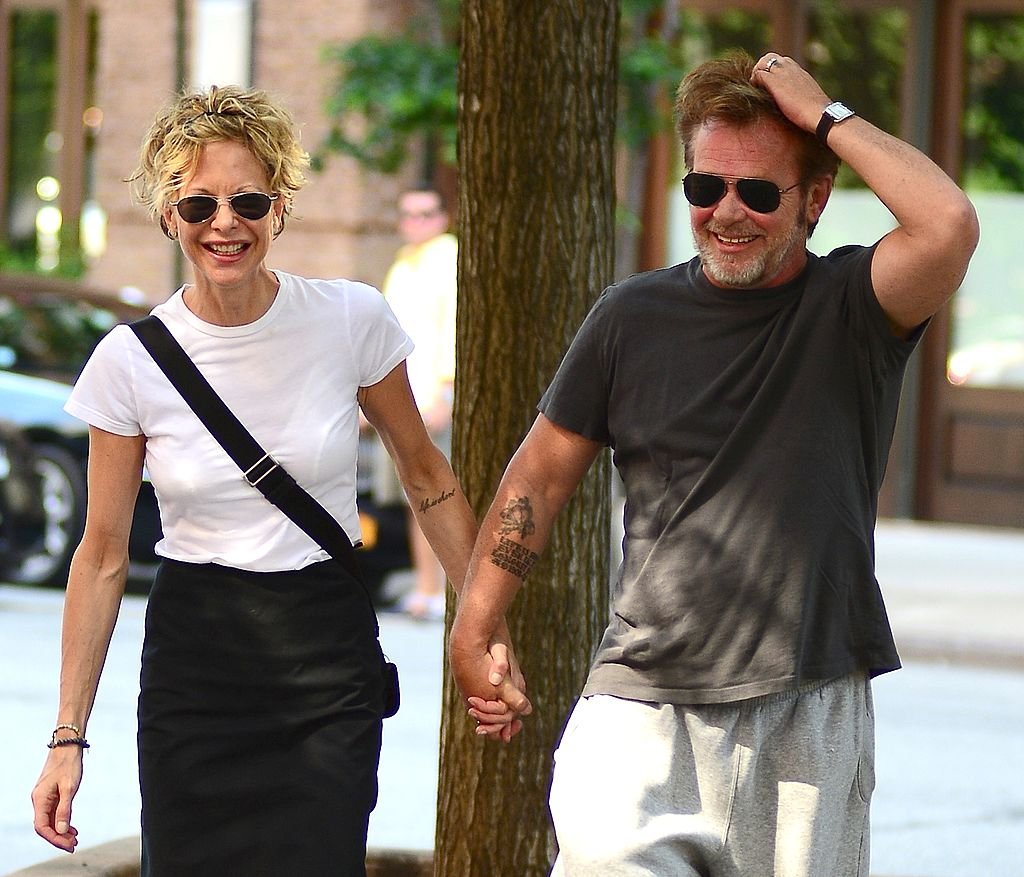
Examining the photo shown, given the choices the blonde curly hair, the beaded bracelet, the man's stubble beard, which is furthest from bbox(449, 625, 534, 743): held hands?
the blonde curly hair

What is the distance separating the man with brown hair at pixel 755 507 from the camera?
3193 millimetres

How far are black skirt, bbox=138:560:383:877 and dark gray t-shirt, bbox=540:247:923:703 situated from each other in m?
0.56

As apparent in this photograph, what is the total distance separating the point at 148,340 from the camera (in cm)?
364

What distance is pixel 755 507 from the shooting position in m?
3.19

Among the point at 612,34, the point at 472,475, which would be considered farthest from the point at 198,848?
the point at 612,34

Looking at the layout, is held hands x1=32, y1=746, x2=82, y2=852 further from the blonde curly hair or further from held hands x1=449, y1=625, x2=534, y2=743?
the blonde curly hair

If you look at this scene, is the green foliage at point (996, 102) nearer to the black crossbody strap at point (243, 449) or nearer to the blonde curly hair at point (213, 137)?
the blonde curly hair at point (213, 137)

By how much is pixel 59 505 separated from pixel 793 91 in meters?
8.45

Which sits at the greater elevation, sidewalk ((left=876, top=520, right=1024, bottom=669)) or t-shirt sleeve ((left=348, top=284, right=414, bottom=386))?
t-shirt sleeve ((left=348, top=284, right=414, bottom=386))

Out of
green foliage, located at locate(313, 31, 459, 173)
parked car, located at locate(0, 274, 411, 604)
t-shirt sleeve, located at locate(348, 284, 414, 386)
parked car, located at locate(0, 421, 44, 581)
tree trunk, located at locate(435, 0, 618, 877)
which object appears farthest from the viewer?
green foliage, located at locate(313, 31, 459, 173)

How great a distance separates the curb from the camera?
5.03 m

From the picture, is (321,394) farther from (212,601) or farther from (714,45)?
(714,45)

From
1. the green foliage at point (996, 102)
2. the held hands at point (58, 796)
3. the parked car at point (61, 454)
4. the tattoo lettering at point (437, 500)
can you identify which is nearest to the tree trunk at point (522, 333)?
the tattoo lettering at point (437, 500)

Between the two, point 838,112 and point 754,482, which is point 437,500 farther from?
point 838,112
